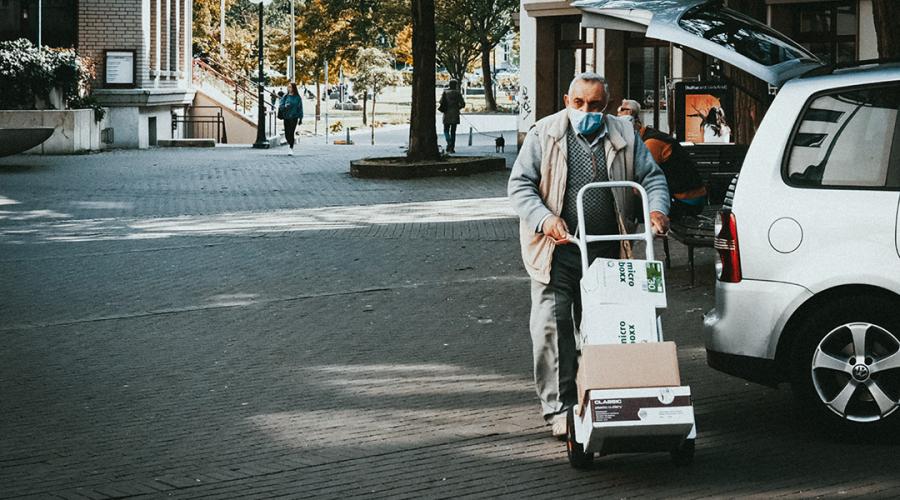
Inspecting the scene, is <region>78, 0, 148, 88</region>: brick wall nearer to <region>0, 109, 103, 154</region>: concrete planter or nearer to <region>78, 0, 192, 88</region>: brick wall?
<region>78, 0, 192, 88</region>: brick wall

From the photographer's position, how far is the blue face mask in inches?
259

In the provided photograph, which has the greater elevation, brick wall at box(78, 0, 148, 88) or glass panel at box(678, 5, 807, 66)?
brick wall at box(78, 0, 148, 88)

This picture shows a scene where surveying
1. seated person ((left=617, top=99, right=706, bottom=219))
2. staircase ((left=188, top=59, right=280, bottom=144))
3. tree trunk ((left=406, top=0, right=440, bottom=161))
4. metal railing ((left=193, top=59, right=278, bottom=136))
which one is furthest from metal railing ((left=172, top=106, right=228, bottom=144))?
seated person ((left=617, top=99, right=706, bottom=219))

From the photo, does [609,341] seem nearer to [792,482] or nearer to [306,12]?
[792,482]

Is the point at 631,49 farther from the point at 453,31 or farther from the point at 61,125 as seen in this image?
the point at 453,31

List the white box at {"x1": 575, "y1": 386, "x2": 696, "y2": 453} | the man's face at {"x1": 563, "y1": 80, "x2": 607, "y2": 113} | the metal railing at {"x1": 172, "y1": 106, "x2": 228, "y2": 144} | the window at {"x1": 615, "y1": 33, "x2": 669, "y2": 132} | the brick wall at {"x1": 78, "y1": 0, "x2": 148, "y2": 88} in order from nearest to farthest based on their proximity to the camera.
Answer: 1. the white box at {"x1": 575, "y1": 386, "x2": 696, "y2": 453}
2. the man's face at {"x1": 563, "y1": 80, "x2": 607, "y2": 113}
3. the window at {"x1": 615, "y1": 33, "x2": 669, "y2": 132}
4. the brick wall at {"x1": 78, "y1": 0, "x2": 148, "y2": 88}
5. the metal railing at {"x1": 172, "y1": 106, "x2": 228, "y2": 144}

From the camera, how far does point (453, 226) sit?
1728cm

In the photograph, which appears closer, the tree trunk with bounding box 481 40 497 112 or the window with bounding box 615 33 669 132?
the window with bounding box 615 33 669 132

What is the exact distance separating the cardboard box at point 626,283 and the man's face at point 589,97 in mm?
790

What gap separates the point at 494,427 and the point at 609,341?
1251mm

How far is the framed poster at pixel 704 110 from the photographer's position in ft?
59.3

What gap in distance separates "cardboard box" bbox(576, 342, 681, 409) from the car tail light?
111 centimetres

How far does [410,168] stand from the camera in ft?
83.0

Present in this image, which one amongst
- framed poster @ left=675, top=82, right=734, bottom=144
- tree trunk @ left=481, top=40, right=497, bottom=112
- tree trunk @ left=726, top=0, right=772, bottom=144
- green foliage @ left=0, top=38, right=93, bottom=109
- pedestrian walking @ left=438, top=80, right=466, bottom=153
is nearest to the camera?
tree trunk @ left=726, top=0, right=772, bottom=144
